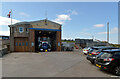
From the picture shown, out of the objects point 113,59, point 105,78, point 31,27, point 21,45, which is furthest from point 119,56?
point 21,45

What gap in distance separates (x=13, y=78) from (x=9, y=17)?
69.2ft

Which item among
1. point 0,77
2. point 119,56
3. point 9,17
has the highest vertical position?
point 9,17

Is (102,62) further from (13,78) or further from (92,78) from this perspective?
(13,78)

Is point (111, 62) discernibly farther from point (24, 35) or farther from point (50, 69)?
point (24, 35)

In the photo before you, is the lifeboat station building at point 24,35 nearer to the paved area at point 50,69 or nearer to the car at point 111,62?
the paved area at point 50,69

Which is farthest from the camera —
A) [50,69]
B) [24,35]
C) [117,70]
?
[24,35]

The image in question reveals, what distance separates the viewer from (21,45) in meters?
21.7

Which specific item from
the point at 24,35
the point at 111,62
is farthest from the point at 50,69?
the point at 24,35

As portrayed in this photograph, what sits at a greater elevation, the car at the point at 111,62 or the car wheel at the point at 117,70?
the car at the point at 111,62

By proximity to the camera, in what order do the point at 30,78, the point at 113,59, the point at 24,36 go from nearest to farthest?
the point at 30,78, the point at 113,59, the point at 24,36

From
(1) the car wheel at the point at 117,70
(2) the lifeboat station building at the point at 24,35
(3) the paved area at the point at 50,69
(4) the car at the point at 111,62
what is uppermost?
(2) the lifeboat station building at the point at 24,35

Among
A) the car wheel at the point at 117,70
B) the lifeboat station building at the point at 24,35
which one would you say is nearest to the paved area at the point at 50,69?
the car wheel at the point at 117,70

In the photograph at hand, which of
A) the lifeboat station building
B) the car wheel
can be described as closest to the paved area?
the car wheel

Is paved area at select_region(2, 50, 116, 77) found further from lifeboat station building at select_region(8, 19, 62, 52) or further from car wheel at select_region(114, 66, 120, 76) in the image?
lifeboat station building at select_region(8, 19, 62, 52)
